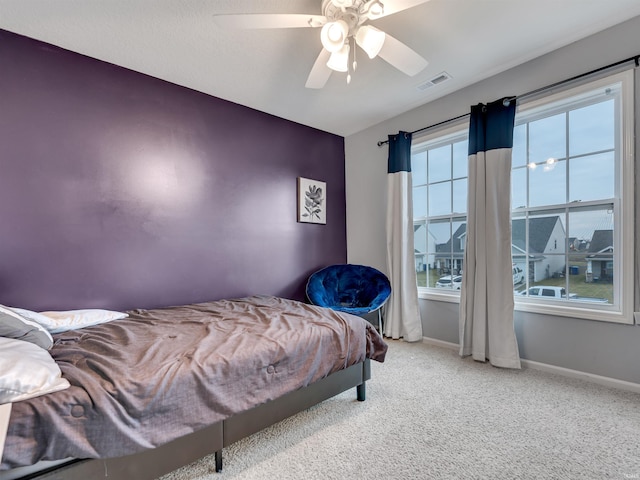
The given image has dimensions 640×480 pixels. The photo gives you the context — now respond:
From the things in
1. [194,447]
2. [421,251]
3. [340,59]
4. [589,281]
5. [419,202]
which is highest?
[340,59]

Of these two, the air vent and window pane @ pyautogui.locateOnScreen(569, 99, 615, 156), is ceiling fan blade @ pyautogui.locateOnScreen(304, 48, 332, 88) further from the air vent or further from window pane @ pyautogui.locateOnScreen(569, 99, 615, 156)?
window pane @ pyautogui.locateOnScreen(569, 99, 615, 156)

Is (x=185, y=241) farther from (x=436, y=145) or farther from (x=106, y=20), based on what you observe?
(x=436, y=145)

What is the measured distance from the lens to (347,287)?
11.4 ft

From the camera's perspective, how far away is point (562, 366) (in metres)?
2.29

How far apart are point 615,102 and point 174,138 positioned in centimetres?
346

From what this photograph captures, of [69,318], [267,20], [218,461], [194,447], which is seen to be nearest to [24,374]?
[194,447]

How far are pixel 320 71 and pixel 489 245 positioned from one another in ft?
6.32

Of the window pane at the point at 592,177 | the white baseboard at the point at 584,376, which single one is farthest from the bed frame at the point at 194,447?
the window pane at the point at 592,177

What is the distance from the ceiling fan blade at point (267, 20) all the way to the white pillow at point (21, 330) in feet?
5.51

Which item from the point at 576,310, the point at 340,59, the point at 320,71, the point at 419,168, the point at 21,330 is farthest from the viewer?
the point at 419,168

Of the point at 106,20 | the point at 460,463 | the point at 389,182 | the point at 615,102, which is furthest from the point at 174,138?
the point at 615,102

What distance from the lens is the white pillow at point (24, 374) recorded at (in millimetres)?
967

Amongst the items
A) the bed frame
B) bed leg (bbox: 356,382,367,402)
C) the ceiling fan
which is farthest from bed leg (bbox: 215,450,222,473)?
the ceiling fan

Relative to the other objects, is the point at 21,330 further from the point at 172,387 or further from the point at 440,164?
the point at 440,164
